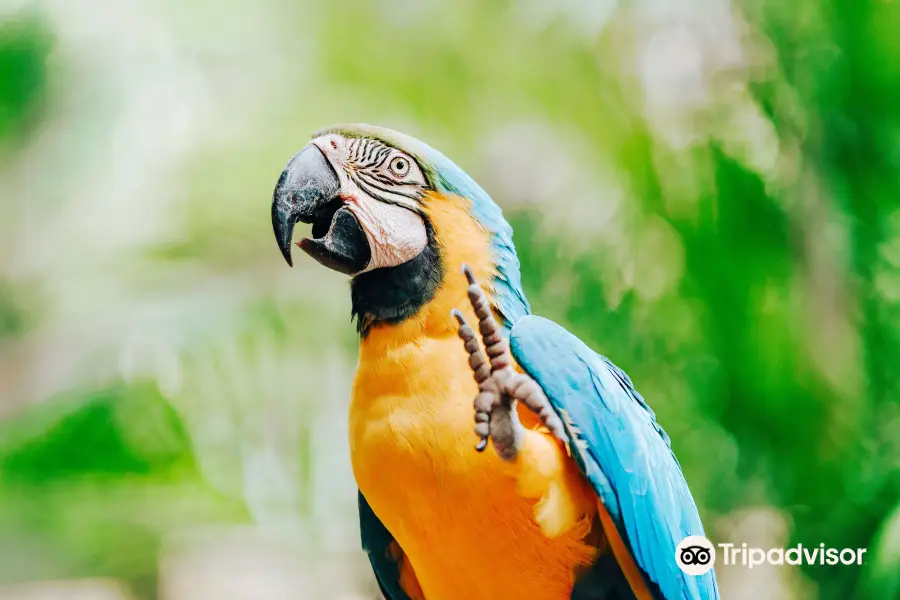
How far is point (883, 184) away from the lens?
2.49 m

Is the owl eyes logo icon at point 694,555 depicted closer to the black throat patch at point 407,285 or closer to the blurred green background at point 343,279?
the black throat patch at point 407,285

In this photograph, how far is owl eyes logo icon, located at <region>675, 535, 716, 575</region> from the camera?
3.57 ft

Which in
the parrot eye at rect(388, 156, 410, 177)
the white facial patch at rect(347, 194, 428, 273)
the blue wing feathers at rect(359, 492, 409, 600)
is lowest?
the blue wing feathers at rect(359, 492, 409, 600)

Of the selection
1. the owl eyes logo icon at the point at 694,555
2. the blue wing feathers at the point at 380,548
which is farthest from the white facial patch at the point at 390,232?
the owl eyes logo icon at the point at 694,555

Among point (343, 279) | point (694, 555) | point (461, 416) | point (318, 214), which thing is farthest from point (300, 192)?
point (343, 279)

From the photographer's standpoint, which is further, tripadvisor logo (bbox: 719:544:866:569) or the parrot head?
tripadvisor logo (bbox: 719:544:866:569)

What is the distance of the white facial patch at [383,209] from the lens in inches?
41.8

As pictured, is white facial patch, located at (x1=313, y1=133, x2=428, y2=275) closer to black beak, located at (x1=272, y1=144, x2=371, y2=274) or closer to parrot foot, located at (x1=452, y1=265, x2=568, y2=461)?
black beak, located at (x1=272, y1=144, x2=371, y2=274)

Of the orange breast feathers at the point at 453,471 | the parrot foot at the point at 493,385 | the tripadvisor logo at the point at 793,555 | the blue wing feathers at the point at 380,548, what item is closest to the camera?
the parrot foot at the point at 493,385

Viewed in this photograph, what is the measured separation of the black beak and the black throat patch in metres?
0.04

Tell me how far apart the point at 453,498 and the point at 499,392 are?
0.65ft

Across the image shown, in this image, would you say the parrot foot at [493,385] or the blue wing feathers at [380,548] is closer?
the parrot foot at [493,385]

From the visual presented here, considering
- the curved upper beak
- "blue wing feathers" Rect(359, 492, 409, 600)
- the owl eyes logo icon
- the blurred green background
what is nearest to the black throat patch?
the curved upper beak

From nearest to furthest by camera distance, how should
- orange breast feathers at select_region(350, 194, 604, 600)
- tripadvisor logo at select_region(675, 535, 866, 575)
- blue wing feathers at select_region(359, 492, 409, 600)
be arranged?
orange breast feathers at select_region(350, 194, 604, 600), blue wing feathers at select_region(359, 492, 409, 600), tripadvisor logo at select_region(675, 535, 866, 575)
